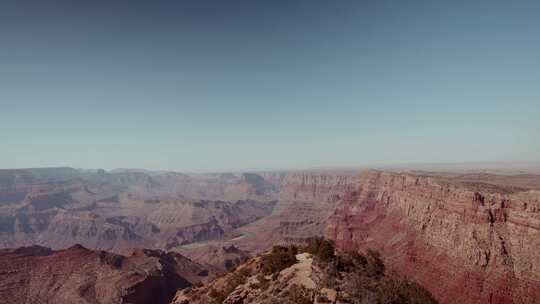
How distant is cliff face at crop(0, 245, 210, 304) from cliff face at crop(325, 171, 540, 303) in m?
53.3

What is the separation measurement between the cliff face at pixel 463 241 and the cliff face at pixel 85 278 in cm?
5333

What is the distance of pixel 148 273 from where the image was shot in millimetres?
77312

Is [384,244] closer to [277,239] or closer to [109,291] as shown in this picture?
[109,291]

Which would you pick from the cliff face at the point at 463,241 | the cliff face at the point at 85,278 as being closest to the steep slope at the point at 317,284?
the cliff face at the point at 463,241

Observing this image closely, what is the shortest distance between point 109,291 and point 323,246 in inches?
2402

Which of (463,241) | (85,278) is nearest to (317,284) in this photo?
(463,241)

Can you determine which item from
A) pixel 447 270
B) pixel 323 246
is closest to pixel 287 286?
pixel 323 246

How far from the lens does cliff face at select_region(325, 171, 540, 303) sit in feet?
141

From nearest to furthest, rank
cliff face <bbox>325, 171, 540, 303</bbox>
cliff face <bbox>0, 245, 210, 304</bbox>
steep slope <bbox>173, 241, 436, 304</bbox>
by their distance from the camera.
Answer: steep slope <bbox>173, 241, 436, 304</bbox> < cliff face <bbox>325, 171, 540, 303</bbox> < cliff face <bbox>0, 245, 210, 304</bbox>

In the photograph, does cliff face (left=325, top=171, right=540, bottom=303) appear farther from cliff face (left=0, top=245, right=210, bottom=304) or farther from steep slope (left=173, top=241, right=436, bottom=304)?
cliff face (left=0, top=245, right=210, bottom=304)

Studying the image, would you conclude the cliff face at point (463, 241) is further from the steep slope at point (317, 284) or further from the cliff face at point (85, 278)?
the cliff face at point (85, 278)

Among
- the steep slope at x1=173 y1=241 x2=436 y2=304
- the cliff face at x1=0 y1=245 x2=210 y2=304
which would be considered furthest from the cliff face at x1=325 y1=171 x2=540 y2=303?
the cliff face at x1=0 y1=245 x2=210 y2=304

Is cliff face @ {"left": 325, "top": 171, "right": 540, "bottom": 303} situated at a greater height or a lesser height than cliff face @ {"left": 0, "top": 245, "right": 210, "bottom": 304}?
greater

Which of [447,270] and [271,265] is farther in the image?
[447,270]
